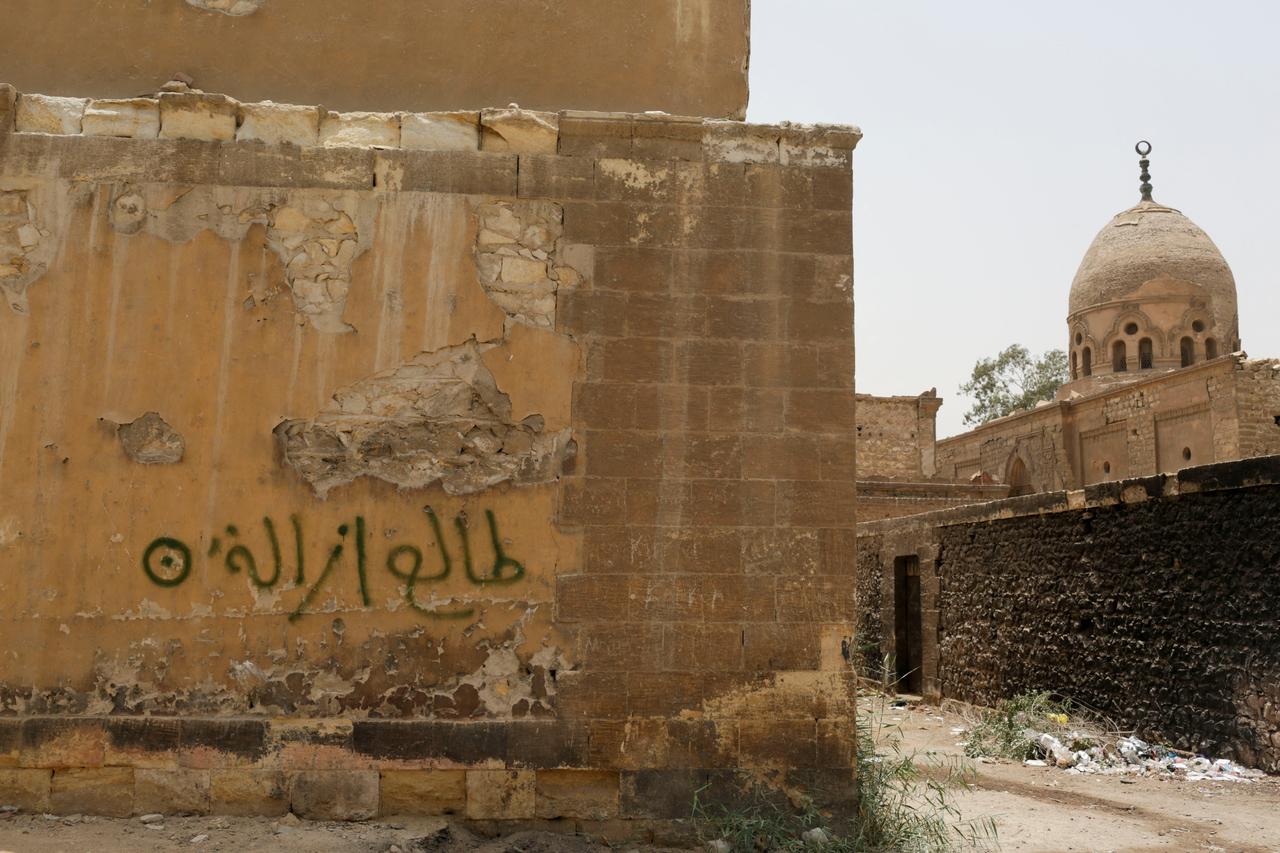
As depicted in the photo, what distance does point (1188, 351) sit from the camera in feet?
100

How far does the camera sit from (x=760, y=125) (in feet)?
18.4

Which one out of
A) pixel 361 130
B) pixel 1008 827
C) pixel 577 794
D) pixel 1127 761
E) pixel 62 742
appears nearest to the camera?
pixel 62 742

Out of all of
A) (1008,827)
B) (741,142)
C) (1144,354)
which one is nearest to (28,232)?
(741,142)

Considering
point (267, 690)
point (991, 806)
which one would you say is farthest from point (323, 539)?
point (991, 806)

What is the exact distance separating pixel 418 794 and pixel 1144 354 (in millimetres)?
30495

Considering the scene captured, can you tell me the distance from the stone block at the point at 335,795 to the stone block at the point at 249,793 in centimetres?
6

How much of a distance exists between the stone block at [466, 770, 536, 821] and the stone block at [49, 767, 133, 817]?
1.59 m

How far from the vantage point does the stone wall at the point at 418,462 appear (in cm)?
518

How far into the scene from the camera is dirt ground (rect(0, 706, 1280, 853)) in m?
4.77

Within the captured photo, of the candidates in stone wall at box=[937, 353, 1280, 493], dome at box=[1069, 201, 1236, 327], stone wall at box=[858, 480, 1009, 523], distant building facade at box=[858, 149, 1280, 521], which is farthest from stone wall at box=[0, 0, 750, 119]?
dome at box=[1069, 201, 1236, 327]

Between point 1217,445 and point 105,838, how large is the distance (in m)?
22.7

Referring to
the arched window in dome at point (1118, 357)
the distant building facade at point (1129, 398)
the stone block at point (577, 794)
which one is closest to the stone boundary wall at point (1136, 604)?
the stone block at point (577, 794)

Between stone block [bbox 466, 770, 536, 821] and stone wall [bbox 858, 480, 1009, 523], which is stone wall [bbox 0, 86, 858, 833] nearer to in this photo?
stone block [bbox 466, 770, 536, 821]

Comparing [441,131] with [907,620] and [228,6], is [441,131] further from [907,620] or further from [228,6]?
[907,620]
